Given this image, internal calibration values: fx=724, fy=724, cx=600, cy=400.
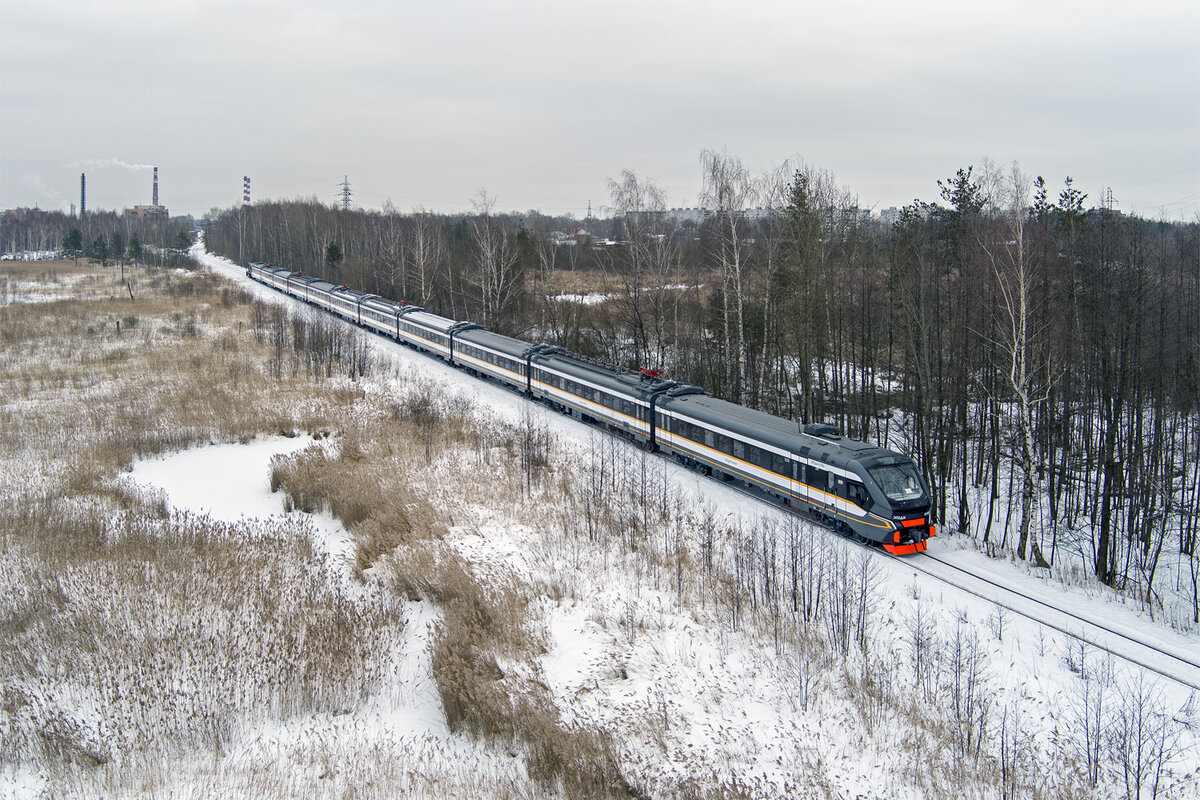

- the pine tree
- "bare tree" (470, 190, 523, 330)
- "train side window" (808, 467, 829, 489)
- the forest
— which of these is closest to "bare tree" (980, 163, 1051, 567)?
the forest

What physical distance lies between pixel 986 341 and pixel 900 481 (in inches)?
331

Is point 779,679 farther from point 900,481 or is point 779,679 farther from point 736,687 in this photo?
point 900,481

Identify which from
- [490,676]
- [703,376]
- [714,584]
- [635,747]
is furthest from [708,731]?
[703,376]

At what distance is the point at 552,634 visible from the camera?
12.9 meters

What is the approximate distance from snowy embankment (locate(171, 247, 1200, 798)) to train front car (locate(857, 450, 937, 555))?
0.66 meters

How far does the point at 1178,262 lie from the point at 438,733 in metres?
30.9

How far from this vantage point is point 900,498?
54.1 feet

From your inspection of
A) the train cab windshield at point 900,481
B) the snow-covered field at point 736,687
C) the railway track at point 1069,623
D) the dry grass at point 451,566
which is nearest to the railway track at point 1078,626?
the railway track at point 1069,623

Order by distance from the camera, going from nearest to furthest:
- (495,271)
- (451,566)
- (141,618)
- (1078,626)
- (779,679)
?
(779,679) → (141,618) → (1078,626) → (451,566) → (495,271)

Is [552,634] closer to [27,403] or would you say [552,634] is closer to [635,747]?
[635,747]

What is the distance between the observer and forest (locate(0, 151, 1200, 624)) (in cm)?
2064

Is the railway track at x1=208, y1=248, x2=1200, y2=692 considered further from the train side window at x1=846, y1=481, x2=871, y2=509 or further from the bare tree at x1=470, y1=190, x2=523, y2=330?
the bare tree at x1=470, y1=190, x2=523, y2=330

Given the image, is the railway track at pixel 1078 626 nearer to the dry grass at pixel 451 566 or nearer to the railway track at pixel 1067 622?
the railway track at pixel 1067 622

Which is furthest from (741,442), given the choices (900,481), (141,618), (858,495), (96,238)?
(96,238)
